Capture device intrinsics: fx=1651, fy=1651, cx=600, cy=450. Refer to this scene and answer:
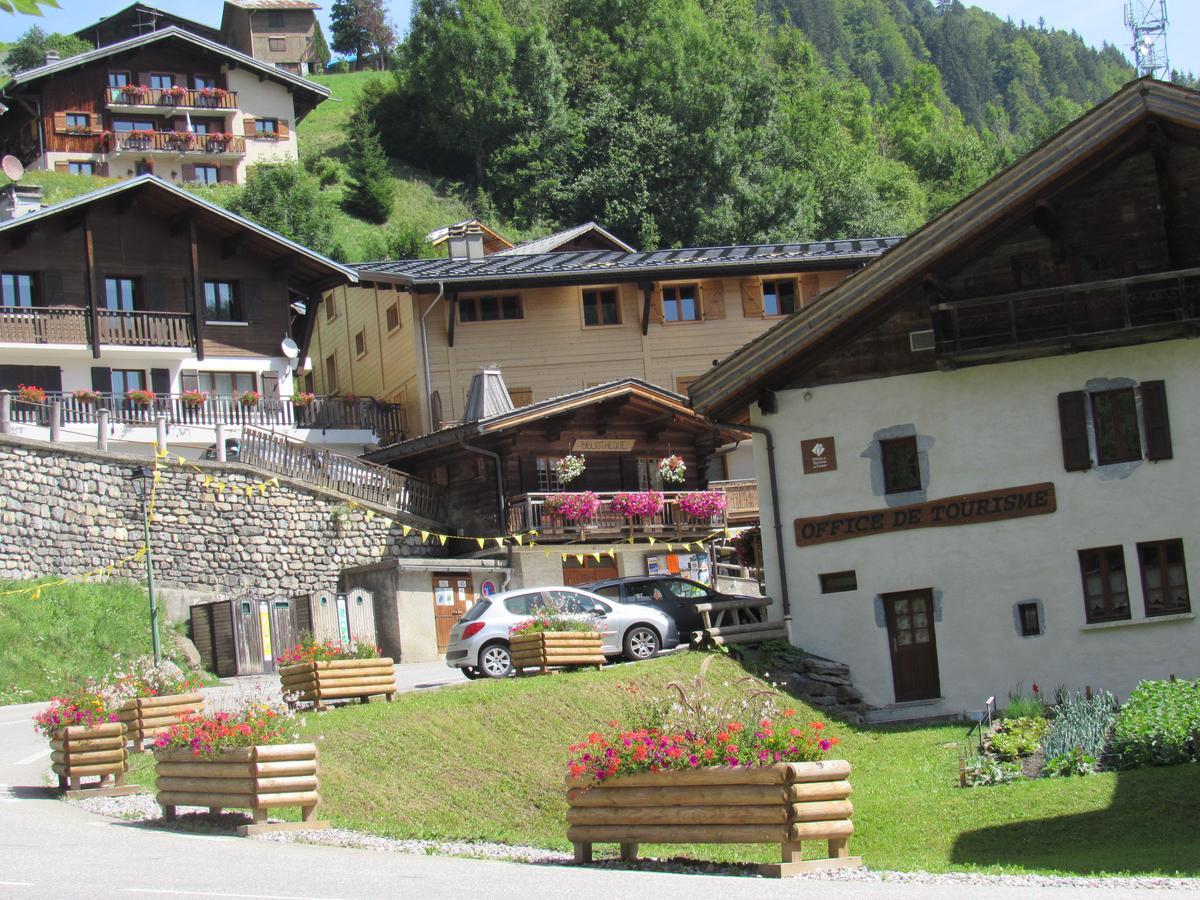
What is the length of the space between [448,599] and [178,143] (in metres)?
51.9

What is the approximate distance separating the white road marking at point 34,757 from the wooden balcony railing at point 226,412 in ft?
57.6

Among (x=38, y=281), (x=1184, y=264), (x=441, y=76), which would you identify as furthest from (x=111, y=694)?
(x=441, y=76)

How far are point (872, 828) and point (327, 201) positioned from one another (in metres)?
69.3

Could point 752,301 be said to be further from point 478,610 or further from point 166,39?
point 166,39

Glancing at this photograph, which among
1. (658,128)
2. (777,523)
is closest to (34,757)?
(777,523)

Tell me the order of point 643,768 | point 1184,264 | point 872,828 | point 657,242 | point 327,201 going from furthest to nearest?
1. point 327,201
2. point 657,242
3. point 1184,264
4. point 872,828
5. point 643,768

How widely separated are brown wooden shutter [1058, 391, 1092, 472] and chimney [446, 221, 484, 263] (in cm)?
2909

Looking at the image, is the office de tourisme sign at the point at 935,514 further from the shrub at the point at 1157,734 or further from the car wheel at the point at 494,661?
the shrub at the point at 1157,734

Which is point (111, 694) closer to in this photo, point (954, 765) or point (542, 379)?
point (954, 765)

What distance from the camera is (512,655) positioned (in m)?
25.1

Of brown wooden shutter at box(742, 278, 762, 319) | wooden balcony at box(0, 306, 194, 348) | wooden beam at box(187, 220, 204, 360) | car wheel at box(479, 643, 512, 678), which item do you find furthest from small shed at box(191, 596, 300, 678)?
brown wooden shutter at box(742, 278, 762, 319)

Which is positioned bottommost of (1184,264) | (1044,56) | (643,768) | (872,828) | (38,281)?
(872,828)

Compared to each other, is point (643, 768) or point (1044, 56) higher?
point (1044, 56)

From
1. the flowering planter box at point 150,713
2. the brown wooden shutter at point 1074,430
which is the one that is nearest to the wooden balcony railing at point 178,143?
the brown wooden shutter at point 1074,430
